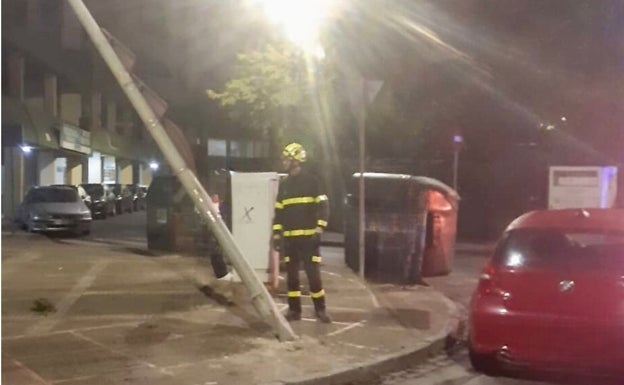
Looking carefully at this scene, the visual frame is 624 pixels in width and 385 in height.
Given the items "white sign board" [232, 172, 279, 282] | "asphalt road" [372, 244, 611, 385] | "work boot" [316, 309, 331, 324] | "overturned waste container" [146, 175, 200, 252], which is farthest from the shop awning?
"asphalt road" [372, 244, 611, 385]

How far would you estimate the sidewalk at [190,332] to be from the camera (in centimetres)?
749

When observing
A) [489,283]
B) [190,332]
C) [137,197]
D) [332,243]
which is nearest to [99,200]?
[137,197]

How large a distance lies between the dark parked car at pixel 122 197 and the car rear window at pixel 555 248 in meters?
30.6

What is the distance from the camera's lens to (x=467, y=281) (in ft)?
49.4

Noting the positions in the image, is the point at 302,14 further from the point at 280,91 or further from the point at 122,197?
the point at 122,197

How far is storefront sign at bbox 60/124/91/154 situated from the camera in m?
37.6

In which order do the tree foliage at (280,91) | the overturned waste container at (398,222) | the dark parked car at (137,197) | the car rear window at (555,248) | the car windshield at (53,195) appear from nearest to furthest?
1. the car rear window at (555,248)
2. the overturned waste container at (398,222)
3. the tree foliage at (280,91)
4. the car windshield at (53,195)
5. the dark parked car at (137,197)

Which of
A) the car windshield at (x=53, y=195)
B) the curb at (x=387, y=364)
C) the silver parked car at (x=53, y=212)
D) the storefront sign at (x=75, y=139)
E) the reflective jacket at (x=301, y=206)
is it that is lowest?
the curb at (x=387, y=364)

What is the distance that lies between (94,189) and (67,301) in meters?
23.7

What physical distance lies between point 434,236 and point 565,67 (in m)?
8.15

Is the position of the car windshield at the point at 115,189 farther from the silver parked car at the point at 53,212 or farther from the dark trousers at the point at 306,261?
the dark trousers at the point at 306,261

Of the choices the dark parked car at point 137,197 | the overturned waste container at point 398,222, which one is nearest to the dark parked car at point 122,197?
the dark parked car at point 137,197

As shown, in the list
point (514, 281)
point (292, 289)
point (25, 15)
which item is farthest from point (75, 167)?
point (514, 281)

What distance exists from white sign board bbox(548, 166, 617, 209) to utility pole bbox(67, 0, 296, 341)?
38.8 ft
